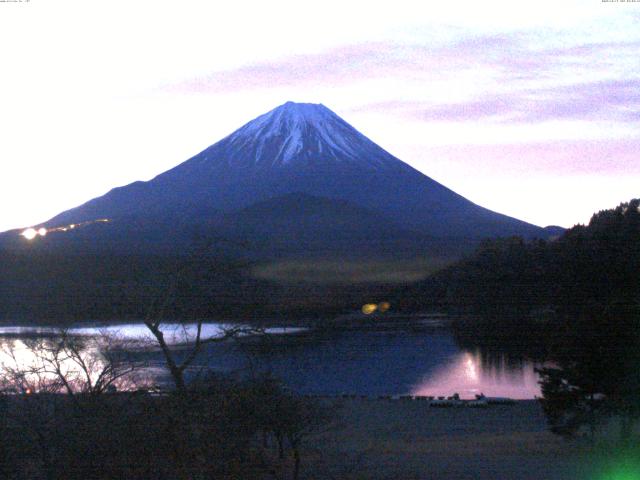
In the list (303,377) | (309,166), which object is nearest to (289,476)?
(303,377)

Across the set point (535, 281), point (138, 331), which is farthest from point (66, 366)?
point (535, 281)

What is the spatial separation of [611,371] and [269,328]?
2508 mm

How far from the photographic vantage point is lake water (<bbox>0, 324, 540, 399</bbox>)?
5.91 m

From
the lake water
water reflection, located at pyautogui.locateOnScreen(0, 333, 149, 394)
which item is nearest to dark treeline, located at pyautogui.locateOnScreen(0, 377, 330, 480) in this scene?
water reflection, located at pyautogui.locateOnScreen(0, 333, 149, 394)

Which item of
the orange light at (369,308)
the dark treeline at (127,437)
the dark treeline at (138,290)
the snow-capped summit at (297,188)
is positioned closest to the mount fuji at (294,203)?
the snow-capped summit at (297,188)

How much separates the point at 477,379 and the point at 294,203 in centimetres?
390

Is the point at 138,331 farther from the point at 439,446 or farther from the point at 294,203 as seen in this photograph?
the point at 294,203

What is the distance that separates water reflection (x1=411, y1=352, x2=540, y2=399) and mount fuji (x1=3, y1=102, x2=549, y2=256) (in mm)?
1345

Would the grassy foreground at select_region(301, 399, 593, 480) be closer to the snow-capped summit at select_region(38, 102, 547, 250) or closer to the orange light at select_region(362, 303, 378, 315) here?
the orange light at select_region(362, 303, 378, 315)

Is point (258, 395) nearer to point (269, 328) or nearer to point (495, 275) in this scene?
point (269, 328)

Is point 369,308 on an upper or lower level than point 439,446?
upper

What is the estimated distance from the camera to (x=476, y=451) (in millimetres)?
5051

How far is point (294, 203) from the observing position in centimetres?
1034

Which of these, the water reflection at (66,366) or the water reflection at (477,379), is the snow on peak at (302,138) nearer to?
the water reflection at (477,379)
